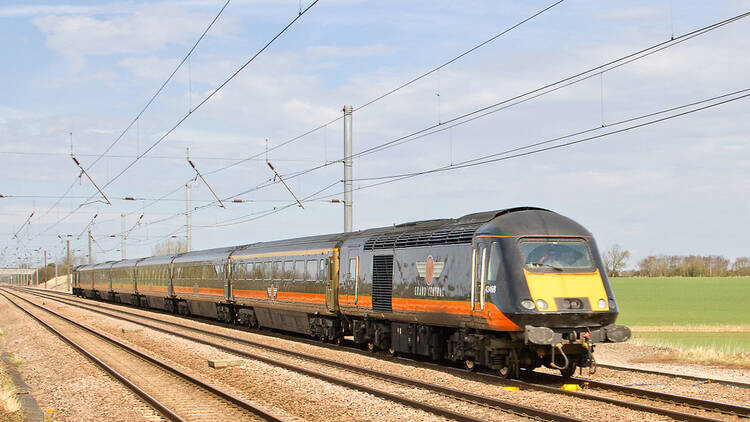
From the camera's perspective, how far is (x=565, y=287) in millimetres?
16000

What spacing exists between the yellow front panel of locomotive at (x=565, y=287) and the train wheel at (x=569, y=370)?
52.5 inches

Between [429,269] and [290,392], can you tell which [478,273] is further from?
[290,392]

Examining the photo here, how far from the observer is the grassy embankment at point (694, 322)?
69.4ft

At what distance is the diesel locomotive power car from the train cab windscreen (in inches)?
1.0

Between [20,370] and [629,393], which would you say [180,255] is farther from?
[629,393]

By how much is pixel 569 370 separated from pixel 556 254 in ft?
8.34

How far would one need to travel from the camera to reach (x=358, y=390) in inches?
598

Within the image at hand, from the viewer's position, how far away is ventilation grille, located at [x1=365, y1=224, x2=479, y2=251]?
17.7 metres

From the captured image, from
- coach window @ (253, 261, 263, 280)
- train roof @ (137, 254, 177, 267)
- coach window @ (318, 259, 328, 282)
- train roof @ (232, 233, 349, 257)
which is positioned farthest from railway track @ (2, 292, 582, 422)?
train roof @ (137, 254, 177, 267)

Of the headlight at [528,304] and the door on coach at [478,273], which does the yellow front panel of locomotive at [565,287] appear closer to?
the headlight at [528,304]

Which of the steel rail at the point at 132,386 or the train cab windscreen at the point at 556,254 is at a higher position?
the train cab windscreen at the point at 556,254

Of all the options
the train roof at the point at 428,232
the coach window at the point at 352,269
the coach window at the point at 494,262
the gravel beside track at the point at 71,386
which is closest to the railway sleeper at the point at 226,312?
the gravel beside track at the point at 71,386

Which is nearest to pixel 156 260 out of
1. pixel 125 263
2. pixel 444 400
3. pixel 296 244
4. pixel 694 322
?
pixel 125 263

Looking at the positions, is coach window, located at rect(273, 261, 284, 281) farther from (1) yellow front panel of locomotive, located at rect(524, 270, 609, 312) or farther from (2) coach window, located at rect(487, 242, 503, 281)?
(1) yellow front panel of locomotive, located at rect(524, 270, 609, 312)
